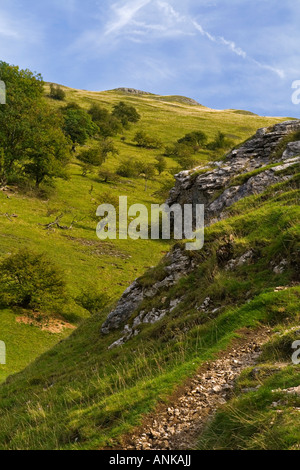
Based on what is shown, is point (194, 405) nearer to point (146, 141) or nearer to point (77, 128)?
point (77, 128)

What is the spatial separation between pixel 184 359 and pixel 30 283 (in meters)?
25.1

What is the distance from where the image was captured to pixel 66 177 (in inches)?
2606

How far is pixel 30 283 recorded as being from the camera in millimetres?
31828

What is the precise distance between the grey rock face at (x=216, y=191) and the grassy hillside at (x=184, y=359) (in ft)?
2.02

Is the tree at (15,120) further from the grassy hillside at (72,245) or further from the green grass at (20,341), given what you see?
the green grass at (20,341)

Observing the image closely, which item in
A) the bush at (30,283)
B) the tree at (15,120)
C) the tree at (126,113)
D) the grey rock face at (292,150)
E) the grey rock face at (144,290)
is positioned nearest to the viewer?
the grey rock face at (144,290)

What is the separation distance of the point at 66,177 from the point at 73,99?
335 ft

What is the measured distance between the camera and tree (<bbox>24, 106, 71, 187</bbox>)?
5848 centimetres

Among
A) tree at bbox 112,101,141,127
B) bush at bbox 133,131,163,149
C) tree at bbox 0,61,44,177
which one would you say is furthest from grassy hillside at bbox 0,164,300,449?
tree at bbox 112,101,141,127

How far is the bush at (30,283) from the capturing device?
1232 inches

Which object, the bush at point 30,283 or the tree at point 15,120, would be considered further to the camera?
the tree at point 15,120

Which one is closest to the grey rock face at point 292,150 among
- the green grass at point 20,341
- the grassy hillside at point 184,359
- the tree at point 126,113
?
the grassy hillside at point 184,359

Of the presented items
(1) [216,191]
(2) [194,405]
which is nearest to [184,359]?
(2) [194,405]

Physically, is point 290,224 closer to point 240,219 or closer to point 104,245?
point 240,219
